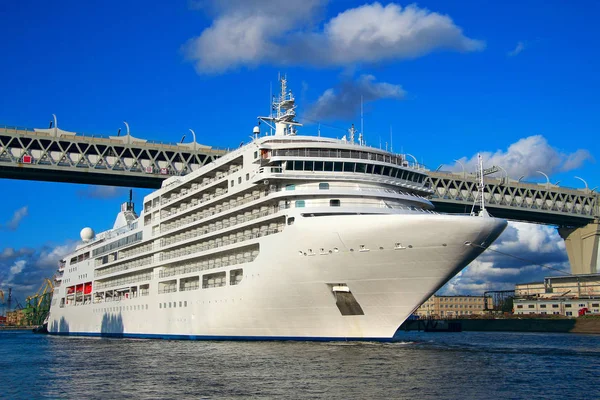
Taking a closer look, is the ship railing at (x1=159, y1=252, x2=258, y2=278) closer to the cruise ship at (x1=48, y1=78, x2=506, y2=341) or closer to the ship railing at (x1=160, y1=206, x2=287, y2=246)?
the cruise ship at (x1=48, y1=78, x2=506, y2=341)

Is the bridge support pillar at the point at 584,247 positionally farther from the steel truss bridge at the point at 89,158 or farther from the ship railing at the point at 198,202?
the ship railing at the point at 198,202

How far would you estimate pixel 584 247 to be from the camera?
9450 centimetres

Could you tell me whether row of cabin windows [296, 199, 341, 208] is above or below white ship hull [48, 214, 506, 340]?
above

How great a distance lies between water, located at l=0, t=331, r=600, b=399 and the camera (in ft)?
69.8

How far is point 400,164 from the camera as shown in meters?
40.8

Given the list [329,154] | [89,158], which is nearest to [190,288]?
[329,154]

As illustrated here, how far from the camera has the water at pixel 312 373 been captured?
2127 centimetres

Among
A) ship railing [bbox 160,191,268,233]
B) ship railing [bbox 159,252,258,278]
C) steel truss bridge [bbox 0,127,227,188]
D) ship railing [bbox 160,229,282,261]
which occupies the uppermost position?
steel truss bridge [bbox 0,127,227,188]

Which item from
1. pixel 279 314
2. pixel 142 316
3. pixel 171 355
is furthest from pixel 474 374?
pixel 142 316

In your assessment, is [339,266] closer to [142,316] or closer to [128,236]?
[142,316]

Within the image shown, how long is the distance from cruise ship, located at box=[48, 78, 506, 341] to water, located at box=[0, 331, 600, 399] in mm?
2039

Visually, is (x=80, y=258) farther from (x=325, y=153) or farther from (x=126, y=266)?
(x=325, y=153)

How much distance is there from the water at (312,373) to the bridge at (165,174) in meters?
18.2

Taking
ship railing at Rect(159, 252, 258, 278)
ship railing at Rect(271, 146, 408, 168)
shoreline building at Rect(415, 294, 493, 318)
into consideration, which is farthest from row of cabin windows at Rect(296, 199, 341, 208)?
shoreline building at Rect(415, 294, 493, 318)
